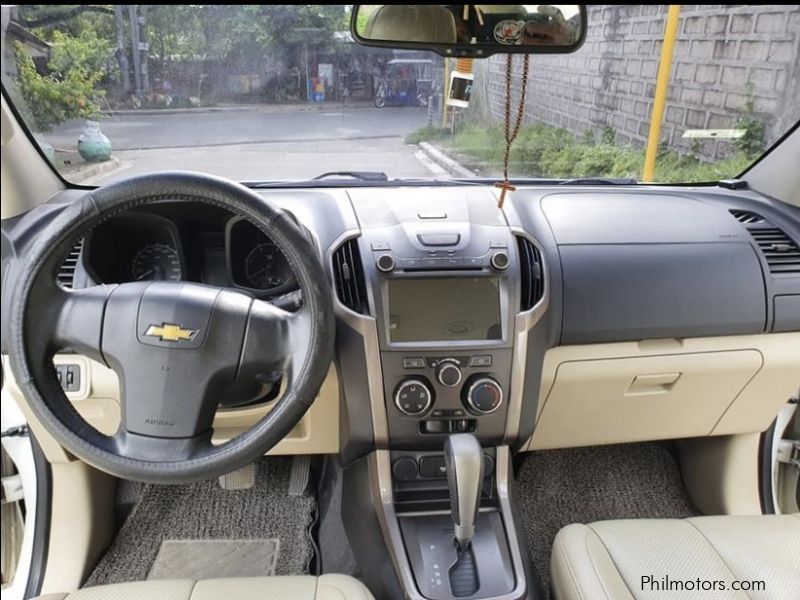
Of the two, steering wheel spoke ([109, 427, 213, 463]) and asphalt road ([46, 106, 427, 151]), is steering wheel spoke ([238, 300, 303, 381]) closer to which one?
steering wheel spoke ([109, 427, 213, 463])

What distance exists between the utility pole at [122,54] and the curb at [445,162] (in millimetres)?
805

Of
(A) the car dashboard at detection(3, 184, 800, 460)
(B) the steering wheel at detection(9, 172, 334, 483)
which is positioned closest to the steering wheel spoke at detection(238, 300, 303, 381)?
(B) the steering wheel at detection(9, 172, 334, 483)

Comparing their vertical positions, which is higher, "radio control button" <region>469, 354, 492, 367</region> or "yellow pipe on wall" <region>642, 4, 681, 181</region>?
"yellow pipe on wall" <region>642, 4, 681, 181</region>

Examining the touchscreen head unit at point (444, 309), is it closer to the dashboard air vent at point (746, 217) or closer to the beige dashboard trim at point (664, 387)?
the beige dashboard trim at point (664, 387)

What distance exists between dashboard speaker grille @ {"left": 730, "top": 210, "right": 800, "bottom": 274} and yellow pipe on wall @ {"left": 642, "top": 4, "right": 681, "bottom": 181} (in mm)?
294

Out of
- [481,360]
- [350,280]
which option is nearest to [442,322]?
[481,360]

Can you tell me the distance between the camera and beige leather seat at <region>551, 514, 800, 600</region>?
1496 mm

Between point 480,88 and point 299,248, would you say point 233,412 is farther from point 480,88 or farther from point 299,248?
point 480,88

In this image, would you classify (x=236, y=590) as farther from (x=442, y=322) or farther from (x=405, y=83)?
(x=405, y=83)

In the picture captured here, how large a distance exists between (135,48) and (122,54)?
1.5 inches

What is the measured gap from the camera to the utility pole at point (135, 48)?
1720mm

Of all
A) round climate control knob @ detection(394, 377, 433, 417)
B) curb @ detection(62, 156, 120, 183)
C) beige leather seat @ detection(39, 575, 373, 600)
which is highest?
curb @ detection(62, 156, 120, 183)

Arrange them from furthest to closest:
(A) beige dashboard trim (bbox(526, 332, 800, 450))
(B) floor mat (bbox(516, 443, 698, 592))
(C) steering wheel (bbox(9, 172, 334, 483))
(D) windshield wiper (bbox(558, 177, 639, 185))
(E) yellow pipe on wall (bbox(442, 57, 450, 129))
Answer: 1. (B) floor mat (bbox(516, 443, 698, 592))
2. (D) windshield wiper (bbox(558, 177, 639, 185))
3. (A) beige dashboard trim (bbox(526, 332, 800, 450))
4. (E) yellow pipe on wall (bbox(442, 57, 450, 129))
5. (C) steering wheel (bbox(9, 172, 334, 483))
